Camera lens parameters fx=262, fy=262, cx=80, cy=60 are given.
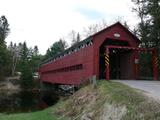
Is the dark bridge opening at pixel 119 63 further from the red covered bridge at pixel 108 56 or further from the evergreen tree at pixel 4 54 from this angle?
the evergreen tree at pixel 4 54

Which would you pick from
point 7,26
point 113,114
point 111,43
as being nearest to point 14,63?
point 7,26

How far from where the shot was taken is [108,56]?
18.0m

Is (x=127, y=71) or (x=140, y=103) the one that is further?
(x=127, y=71)

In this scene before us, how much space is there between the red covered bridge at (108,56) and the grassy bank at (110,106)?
3921 millimetres

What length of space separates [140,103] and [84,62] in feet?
39.0

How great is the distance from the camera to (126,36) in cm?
2003

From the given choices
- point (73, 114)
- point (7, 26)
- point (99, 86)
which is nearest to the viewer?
point (73, 114)

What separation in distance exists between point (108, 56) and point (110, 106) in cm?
800

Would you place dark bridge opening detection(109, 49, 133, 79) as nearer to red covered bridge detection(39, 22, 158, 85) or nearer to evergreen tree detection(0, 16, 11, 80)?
red covered bridge detection(39, 22, 158, 85)

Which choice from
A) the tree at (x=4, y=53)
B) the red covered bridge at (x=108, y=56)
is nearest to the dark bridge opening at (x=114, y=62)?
the red covered bridge at (x=108, y=56)

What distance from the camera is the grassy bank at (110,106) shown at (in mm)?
8178

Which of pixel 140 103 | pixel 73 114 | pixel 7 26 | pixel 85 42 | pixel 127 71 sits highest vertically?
pixel 7 26

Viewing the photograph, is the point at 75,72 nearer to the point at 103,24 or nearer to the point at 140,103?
the point at 140,103

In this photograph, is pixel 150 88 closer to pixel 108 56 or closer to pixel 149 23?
pixel 108 56
